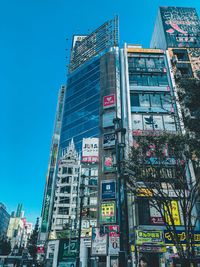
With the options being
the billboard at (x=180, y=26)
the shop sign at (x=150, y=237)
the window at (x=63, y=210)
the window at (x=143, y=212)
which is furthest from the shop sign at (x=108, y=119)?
the window at (x=63, y=210)

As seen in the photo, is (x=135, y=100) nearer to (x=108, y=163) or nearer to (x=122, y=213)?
(x=108, y=163)

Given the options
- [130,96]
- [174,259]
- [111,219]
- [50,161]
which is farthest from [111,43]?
[174,259]

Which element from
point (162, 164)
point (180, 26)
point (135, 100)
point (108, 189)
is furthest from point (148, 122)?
point (180, 26)

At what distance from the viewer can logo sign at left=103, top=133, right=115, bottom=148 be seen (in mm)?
→ 31300

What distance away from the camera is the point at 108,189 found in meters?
27.7

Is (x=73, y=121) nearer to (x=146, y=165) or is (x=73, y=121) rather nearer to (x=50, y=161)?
(x=50, y=161)

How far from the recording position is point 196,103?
1220cm

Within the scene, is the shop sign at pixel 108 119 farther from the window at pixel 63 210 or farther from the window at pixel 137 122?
the window at pixel 63 210

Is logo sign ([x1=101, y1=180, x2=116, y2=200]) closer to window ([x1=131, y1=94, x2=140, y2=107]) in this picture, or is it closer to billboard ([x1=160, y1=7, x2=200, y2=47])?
window ([x1=131, y1=94, x2=140, y2=107])

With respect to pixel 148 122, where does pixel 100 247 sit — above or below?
below

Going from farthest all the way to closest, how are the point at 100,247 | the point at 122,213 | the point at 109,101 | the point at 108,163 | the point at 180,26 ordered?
the point at 180,26
the point at 109,101
the point at 108,163
the point at 100,247
the point at 122,213

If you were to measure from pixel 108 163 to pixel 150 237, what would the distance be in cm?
1285

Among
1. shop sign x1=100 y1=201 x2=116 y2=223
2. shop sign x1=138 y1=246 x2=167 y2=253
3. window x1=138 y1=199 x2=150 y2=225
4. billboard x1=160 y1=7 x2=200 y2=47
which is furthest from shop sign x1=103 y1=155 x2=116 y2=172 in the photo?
billboard x1=160 y1=7 x2=200 y2=47

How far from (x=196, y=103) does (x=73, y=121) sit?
31596 mm
